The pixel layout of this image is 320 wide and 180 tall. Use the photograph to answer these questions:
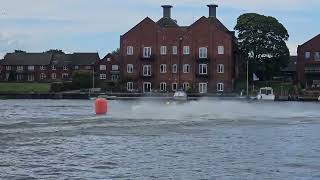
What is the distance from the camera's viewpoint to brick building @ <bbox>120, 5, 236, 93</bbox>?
134625mm

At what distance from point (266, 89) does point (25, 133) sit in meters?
88.9

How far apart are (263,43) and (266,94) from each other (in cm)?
1710

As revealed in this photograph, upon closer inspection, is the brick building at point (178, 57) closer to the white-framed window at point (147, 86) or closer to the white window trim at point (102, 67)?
the white-framed window at point (147, 86)

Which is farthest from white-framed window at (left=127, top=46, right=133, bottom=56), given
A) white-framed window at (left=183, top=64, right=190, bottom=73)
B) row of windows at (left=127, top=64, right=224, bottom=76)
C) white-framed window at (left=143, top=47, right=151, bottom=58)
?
white-framed window at (left=183, top=64, right=190, bottom=73)

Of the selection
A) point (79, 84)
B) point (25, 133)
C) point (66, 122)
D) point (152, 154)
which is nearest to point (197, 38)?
point (79, 84)

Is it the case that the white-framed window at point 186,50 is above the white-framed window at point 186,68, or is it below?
above

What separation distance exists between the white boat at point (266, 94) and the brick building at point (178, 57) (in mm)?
11076

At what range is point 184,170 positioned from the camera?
2523cm

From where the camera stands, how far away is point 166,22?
148875mm

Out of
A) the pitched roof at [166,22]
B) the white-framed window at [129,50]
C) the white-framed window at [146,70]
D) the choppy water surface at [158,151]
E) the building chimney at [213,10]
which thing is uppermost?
the building chimney at [213,10]

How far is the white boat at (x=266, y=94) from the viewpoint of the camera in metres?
122

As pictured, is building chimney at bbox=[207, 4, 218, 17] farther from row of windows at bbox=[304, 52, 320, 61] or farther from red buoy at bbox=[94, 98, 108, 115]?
red buoy at bbox=[94, 98, 108, 115]

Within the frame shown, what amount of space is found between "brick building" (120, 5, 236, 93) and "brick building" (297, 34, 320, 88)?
58.7 feet

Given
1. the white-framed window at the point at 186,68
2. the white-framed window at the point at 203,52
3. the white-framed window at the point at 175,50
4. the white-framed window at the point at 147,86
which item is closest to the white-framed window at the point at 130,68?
the white-framed window at the point at 147,86
